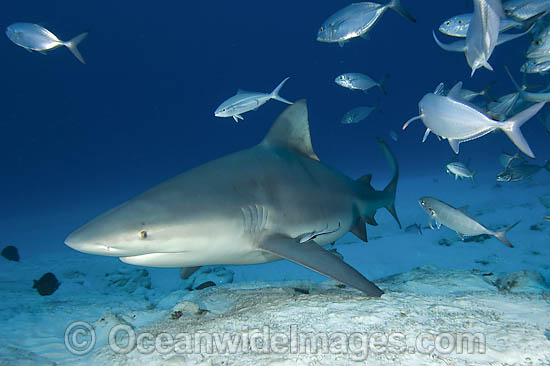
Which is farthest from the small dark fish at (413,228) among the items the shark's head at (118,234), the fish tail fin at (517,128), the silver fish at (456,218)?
the shark's head at (118,234)

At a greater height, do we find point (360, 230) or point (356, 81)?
point (356, 81)

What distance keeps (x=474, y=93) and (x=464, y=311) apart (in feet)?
11.8

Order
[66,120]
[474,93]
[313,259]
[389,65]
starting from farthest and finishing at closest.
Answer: [389,65] → [66,120] → [474,93] → [313,259]

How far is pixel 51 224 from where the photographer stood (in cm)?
1883

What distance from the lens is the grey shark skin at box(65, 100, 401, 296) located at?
2.32 meters

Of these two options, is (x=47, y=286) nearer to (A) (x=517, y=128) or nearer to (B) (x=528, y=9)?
(A) (x=517, y=128)

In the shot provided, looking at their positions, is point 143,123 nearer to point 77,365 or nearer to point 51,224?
point 51,224

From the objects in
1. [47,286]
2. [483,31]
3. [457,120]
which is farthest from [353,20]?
[47,286]

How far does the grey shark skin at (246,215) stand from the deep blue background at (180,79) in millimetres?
46980

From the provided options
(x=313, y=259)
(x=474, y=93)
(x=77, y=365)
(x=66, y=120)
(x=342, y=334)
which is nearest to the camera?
(x=342, y=334)

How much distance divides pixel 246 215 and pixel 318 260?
77 cm

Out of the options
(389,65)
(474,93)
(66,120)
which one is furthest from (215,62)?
(474,93)

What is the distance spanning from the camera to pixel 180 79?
84.4 meters

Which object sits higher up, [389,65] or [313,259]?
[389,65]
